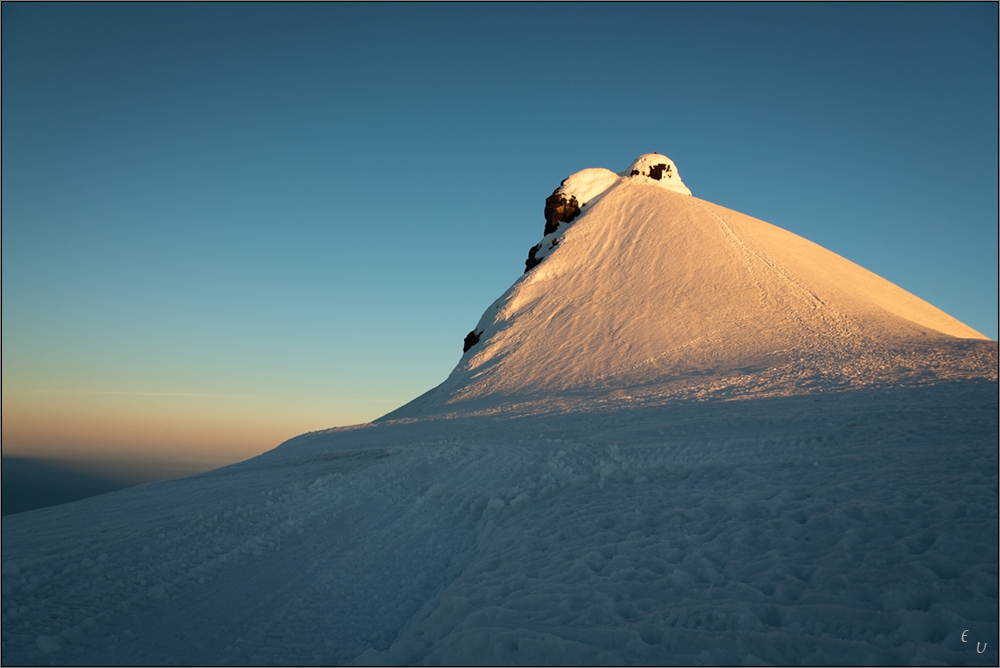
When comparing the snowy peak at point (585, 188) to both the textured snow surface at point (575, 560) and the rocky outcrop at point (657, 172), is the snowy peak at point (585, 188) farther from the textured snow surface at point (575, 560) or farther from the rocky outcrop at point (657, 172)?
the textured snow surface at point (575, 560)

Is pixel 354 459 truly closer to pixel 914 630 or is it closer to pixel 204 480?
pixel 204 480

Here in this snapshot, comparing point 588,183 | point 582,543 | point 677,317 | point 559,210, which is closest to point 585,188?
point 588,183

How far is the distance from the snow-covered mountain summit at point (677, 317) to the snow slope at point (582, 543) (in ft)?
8.03

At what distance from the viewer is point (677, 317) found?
37219 millimetres

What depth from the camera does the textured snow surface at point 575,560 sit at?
19.9ft

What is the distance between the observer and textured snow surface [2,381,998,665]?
6059 mm

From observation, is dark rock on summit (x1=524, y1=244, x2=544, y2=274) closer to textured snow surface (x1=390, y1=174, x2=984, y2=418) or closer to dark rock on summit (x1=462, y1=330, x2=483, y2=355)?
textured snow surface (x1=390, y1=174, x2=984, y2=418)

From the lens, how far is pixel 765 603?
6.35 metres

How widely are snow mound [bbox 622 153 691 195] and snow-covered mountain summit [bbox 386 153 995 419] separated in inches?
22.0

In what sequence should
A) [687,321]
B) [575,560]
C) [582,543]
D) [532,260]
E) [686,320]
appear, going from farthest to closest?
[532,260], [686,320], [687,321], [582,543], [575,560]

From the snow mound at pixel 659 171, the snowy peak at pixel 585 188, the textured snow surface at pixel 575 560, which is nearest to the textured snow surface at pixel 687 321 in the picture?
the snowy peak at pixel 585 188

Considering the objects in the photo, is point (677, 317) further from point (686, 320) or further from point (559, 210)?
point (559, 210)

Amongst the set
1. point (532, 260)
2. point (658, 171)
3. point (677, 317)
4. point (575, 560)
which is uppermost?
point (658, 171)

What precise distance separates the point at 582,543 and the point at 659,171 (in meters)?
63.0
